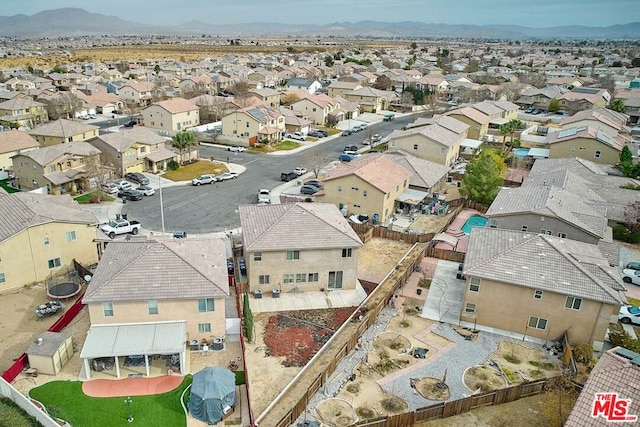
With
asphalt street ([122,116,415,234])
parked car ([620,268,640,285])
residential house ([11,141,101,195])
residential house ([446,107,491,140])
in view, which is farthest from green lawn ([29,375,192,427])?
residential house ([446,107,491,140])

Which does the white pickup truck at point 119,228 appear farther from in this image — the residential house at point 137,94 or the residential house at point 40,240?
the residential house at point 137,94

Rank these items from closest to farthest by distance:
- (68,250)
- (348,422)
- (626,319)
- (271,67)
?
(348,422) → (626,319) → (68,250) → (271,67)

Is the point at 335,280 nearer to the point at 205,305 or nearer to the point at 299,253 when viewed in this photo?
the point at 299,253

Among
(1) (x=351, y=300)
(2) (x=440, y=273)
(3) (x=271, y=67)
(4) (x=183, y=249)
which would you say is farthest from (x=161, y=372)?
(3) (x=271, y=67)

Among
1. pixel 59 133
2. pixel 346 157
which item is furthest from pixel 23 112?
pixel 346 157

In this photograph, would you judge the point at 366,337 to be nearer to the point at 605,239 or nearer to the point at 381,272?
the point at 381,272

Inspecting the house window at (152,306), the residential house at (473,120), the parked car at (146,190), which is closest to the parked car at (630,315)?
the house window at (152,306)
